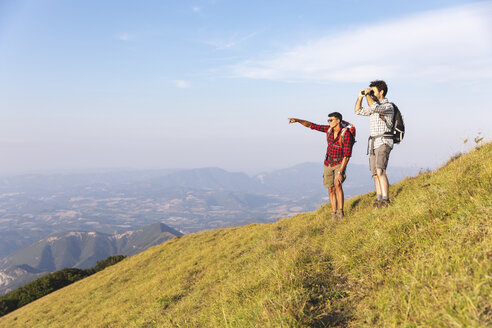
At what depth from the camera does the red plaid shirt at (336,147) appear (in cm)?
804

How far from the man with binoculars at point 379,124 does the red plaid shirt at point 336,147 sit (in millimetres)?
644

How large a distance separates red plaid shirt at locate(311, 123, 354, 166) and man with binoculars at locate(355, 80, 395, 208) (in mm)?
644

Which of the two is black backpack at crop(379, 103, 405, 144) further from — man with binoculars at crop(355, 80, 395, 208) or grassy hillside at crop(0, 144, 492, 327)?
grassy hillside at crop(0, 144, 492, 327)

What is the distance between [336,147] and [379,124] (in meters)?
1.44

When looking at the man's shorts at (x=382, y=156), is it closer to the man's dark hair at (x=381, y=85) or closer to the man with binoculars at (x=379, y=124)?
the man with binoculars at (x=379, y=124)

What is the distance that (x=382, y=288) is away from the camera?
3.39 metres

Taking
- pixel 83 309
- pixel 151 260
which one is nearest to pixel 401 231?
pixel 83 309

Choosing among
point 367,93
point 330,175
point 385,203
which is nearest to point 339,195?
point 330,175

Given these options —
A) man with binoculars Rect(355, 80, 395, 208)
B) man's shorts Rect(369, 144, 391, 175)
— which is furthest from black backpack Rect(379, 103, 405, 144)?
man's shorts Rect(369, 144, 391, 175)

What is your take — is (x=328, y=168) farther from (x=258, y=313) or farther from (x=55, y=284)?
(x=55, y=284)

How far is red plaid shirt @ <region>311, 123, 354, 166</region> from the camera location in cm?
804

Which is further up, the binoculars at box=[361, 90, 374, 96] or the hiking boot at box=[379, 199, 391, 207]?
the binoculars at box=[361, 90, 374, 96]

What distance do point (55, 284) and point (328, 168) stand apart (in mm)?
28433

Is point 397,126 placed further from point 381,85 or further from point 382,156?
point 381,85
